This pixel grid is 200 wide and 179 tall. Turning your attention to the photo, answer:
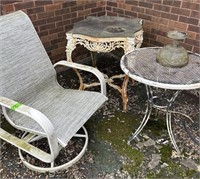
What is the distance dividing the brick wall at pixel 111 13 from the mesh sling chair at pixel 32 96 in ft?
2.28

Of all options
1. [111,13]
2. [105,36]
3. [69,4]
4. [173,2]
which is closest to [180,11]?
[173,2]

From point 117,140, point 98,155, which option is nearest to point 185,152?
point 117,140

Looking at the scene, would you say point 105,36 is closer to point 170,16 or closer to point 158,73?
point 158,73

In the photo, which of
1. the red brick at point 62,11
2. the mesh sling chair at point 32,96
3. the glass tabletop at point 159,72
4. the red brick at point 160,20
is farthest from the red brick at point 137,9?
the mesh sling chair at point 32,96

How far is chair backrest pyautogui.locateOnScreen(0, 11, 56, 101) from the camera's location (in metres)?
1.80

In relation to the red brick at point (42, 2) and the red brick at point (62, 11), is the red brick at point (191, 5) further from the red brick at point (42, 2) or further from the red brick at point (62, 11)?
the red brick at point (42, 2)

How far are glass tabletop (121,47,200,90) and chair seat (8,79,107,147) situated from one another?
35cm

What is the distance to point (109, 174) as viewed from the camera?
6.01 ft

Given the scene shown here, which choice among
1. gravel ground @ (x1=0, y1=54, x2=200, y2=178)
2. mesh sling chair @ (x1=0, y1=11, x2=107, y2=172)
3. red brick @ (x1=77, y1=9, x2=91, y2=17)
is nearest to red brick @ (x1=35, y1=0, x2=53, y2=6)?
red brick @ (x1=77, y1=9, x2=91, y2=17)

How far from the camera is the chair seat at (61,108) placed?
163 centimetres

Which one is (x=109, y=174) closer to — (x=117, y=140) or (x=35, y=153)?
(x=117, y=140)

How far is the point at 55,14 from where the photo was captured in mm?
2828

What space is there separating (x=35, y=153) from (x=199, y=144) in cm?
138

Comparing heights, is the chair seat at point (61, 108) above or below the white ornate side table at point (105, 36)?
below
